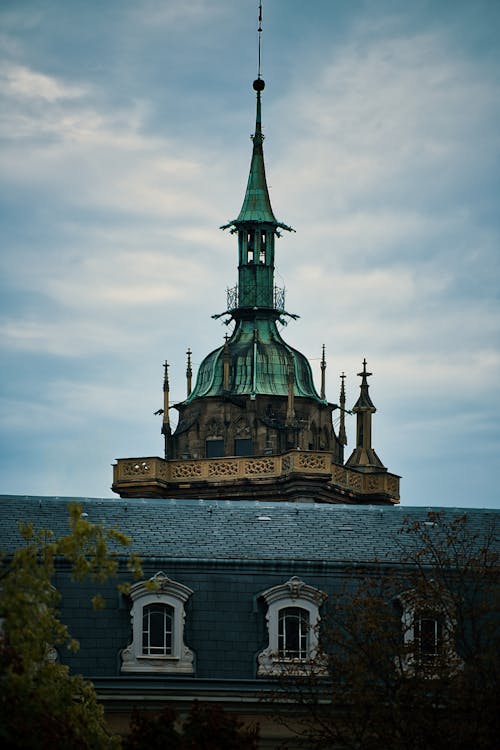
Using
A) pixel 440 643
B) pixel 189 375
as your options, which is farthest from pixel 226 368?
pixel 440 643

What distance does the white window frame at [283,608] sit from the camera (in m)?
83.1

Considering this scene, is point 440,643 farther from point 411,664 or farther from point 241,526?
point 241,526

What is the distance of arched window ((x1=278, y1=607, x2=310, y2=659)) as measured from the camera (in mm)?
83562

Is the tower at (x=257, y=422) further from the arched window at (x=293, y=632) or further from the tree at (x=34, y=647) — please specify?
the tree at (x=34, y=647)

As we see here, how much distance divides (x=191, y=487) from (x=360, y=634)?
64.9m

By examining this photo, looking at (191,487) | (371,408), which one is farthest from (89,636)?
(371,408)

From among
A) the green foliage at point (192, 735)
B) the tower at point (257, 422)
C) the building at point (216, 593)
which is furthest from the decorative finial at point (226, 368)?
the green foliage at point (192, 735)

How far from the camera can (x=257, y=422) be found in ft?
484

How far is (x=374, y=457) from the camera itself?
14762 cm

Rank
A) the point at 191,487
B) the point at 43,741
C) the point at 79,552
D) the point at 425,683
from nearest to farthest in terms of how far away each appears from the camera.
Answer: the point at 43,741, the point at 79,552, the point at 425,683, the point at 191,487

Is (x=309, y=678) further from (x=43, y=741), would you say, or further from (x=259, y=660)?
(x=43, y=741)

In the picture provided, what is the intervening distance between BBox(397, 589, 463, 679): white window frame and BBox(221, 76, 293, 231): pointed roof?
7598 cm

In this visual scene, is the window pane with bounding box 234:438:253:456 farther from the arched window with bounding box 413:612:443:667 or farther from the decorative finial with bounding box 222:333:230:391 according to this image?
the arched window with bounding box 413:612:443:667

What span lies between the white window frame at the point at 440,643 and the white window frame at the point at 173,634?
7001 mm
